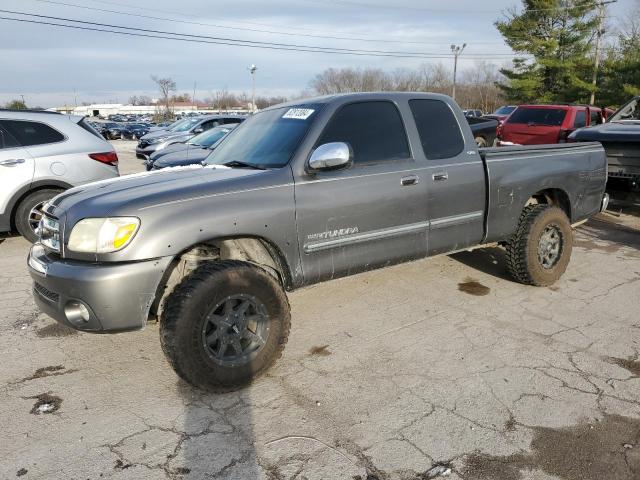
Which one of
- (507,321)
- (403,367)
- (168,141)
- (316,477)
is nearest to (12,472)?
(316,477)

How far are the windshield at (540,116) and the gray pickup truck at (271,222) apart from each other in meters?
8.95

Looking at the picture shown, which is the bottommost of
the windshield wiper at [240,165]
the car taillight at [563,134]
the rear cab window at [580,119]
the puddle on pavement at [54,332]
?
the puddle on pavement at [54,332]

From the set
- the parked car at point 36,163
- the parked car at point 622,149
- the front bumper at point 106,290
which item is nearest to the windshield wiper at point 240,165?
the front bumper at point 106,290

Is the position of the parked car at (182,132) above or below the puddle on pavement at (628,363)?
above

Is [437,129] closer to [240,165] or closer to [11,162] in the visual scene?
[240,165]

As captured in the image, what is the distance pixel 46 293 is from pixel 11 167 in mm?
4136

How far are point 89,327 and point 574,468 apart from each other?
271 cm

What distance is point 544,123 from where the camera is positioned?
1306 centimetres

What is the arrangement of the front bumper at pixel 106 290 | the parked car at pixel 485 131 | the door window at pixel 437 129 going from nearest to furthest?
the front bumper at pixel 106 290 < the door window at pixel 437 129 < the parked car at pixel 485 131

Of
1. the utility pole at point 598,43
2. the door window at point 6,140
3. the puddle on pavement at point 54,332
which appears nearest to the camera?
the puddle on pavement at point 54,332

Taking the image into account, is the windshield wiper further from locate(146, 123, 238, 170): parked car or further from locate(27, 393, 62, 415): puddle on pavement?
locate(146, 123, 238, 170): parked car

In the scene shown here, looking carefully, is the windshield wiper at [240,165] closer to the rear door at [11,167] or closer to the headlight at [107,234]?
the headlight at [107,234]

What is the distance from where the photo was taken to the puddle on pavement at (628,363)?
11.6 ft

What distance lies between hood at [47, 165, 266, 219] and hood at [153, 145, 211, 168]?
17.6ft
